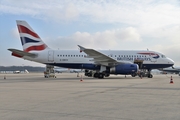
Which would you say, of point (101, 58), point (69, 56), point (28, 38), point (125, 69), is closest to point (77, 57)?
point (69, 56)

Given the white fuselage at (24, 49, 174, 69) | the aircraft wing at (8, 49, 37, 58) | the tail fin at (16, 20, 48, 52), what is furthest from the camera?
the white fuselage at (24, 49, 174, 69)

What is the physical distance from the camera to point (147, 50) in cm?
3125

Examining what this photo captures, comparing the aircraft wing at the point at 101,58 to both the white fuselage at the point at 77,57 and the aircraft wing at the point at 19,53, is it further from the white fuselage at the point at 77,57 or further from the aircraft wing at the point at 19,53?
the aircraft wing at the point at 19,53

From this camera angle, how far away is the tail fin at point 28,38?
29.6 meters

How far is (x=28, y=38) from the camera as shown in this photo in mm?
30016

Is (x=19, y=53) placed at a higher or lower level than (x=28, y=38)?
lower

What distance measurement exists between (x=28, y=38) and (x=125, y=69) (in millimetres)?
12916

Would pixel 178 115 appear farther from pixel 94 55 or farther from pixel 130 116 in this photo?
pixel 94 55

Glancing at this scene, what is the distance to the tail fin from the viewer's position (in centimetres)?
2956

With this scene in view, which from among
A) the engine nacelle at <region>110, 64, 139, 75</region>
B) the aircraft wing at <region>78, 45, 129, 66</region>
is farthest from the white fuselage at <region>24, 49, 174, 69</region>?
the engine nacelle at <region>110, 64, 139, 75</region>

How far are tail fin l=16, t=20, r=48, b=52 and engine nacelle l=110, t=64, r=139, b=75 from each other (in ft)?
32.8

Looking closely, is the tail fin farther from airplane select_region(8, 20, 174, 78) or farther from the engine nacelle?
the engine nacelle

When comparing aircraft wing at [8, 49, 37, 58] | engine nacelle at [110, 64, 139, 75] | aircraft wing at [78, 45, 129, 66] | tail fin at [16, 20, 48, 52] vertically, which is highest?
tail fin at [16, 20, 48, 52]

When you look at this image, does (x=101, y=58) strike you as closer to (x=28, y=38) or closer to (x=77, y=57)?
(x=77, y=57)
